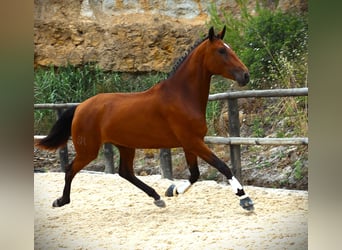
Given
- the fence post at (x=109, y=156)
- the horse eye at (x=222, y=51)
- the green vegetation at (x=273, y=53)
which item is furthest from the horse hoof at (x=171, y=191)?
the horse eye at (x=222, y=51)

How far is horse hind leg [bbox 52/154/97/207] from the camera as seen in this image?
414 centimetres

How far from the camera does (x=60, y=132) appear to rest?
416 centimetres

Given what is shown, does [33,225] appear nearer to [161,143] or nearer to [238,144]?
[161,143]

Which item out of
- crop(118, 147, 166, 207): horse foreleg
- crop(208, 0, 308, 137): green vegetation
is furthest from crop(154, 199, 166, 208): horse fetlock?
crop(208, 0, 308, 137): green vegetation

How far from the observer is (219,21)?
4.02 metres

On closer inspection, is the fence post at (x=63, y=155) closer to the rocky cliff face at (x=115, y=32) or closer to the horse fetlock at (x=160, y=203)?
the rocky cliff face at (x=115, y=32)

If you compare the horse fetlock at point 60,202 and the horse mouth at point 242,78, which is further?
the horse fetlock at point 60,202

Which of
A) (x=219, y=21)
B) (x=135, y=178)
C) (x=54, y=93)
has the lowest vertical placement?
(x=135, y=178)

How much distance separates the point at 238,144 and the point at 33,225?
1553mm

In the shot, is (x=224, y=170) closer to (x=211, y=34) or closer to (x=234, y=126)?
(x=234, y=126)

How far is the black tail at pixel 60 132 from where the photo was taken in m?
4.16

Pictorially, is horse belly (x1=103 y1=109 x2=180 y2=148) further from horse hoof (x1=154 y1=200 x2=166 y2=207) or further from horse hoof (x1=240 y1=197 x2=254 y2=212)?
horse hoof (x1=240 y1=197 x2=254 y2=212)
